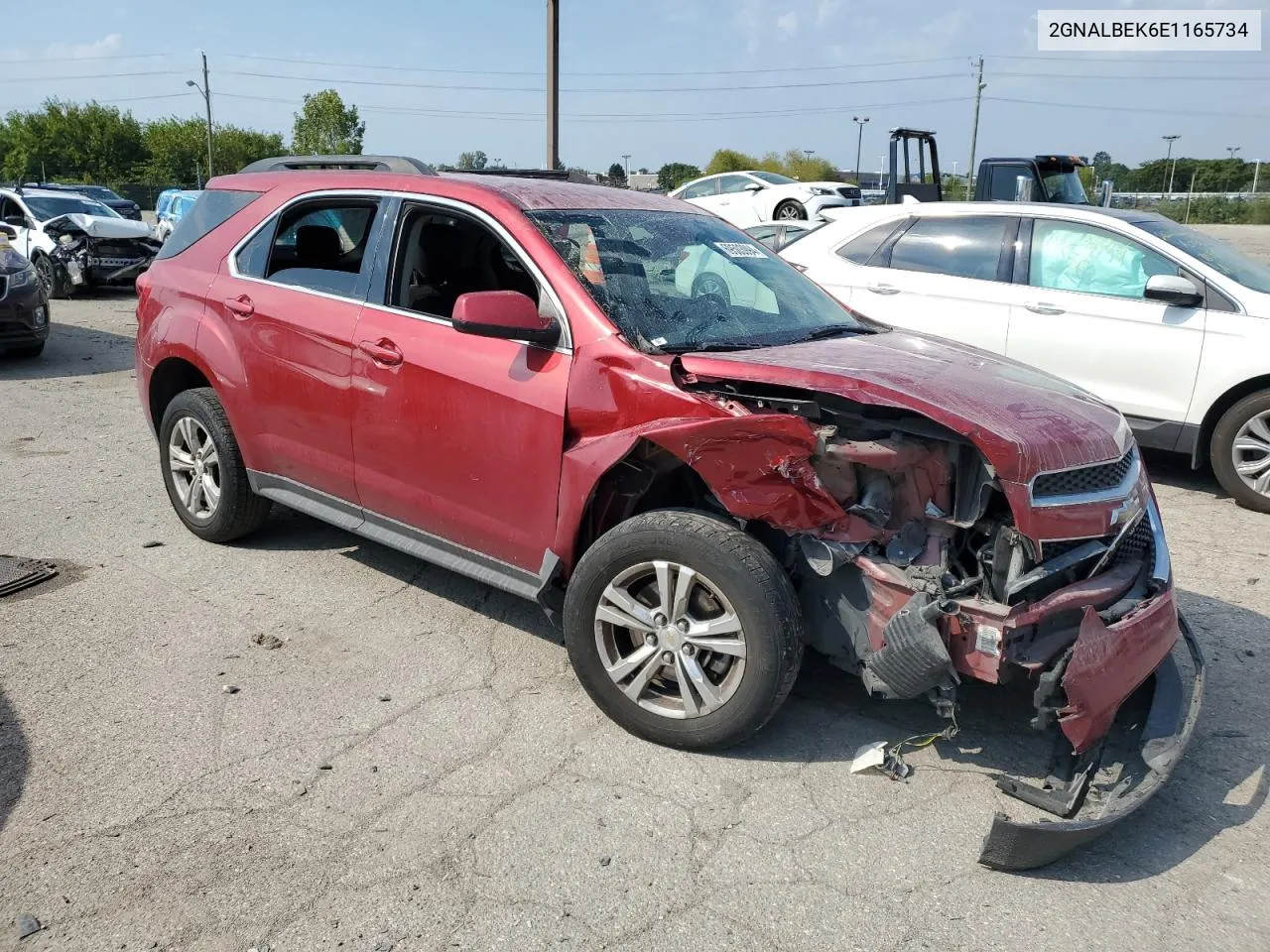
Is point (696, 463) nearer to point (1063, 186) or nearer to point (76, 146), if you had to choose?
point (1063, 186)

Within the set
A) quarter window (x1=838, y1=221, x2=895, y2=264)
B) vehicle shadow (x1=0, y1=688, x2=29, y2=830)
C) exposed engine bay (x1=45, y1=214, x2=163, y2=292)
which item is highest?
quarter window (x1=838, y1=221, x2=895, y2=264)

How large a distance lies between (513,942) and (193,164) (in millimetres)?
83237

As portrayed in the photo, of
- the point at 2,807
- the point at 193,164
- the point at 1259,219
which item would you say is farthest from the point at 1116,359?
the point at 193,164

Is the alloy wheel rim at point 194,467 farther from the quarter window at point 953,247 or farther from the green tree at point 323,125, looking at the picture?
the green tree at point 323,125

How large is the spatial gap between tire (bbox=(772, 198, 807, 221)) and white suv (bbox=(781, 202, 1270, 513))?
14826 mm

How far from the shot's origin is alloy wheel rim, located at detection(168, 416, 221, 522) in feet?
16.9

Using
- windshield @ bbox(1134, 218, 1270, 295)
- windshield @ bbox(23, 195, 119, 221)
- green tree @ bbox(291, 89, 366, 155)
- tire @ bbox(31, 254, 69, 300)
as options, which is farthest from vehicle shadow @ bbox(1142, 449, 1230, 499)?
green tree @ bbox(291, 89, 366, 155)

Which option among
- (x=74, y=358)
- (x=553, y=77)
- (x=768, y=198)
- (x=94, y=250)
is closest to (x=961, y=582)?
(x=74, y=358)

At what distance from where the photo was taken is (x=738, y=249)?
4.62 meters

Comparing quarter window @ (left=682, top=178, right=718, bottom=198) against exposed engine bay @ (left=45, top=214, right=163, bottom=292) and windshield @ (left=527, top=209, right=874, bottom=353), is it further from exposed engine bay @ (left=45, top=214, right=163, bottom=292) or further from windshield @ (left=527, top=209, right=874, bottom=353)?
windshield @ (left=527, top=209, right=874, bottom=353)

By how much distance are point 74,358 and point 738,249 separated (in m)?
9.37

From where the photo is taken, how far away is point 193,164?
75.3 m

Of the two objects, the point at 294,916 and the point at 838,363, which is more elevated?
the point at 838,363

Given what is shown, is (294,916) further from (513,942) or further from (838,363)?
(838,363)
